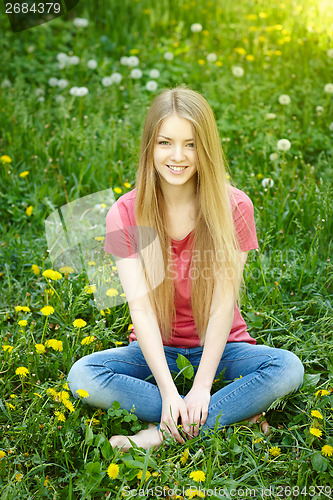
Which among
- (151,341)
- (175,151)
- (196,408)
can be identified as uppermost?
(175,151)

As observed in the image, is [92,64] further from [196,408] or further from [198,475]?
[198,475]

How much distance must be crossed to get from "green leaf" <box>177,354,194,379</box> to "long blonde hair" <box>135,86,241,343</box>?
0.11 metres

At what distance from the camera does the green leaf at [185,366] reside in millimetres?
1880

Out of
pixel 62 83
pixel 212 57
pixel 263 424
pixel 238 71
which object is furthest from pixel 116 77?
pixel 263 424

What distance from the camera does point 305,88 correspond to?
3715 millimetres

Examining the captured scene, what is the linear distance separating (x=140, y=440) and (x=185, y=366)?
11.4 inches

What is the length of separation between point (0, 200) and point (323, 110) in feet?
6.56

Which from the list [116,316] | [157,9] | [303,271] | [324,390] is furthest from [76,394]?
[157,9]

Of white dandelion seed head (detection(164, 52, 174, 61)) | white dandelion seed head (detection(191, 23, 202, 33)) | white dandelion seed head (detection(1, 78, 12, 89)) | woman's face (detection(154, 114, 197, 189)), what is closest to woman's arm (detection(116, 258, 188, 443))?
woman's face (detection(154, 114, 197, 189))

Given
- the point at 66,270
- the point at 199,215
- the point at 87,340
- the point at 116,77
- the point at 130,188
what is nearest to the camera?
the point at 199,215

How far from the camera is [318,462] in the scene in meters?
1.61

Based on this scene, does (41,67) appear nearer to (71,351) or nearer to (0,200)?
(0,200)

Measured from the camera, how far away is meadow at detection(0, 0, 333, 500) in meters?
1.66

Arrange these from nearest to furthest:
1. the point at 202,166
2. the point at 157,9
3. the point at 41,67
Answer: the point at 202,166 → the point at 41,67 → the point at 157,9
